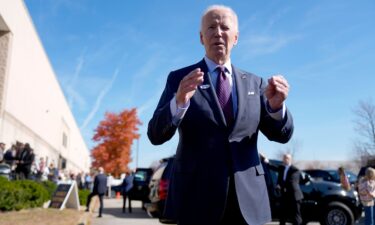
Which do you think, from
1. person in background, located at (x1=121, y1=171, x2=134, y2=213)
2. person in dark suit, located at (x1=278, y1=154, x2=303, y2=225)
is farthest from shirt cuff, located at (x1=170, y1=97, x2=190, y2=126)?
person in background, located at (x1=121, y1=171, x2=134, y2=213)

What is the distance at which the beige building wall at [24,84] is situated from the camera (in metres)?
21.1

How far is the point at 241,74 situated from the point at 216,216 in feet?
2.68

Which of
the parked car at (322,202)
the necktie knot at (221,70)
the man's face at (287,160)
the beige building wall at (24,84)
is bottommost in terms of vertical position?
the parked car at (322,202)

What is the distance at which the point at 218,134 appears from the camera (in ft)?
6.75

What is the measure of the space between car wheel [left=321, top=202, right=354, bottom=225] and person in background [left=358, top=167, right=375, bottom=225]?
170 centimetres

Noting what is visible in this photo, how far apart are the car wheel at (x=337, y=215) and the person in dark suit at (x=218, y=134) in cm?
1009

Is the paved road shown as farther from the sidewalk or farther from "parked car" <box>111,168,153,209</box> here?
"parked car" <box>111,168,153,209</box>

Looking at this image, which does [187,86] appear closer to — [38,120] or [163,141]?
[163,141]

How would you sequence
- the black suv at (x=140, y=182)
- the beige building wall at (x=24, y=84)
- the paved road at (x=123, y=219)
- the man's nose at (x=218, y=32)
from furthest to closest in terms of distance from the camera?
the beige building wall at (x=24, y=84), the black suv at (x=140, y=182), the paved road at (x=123, y=219), the man's nose at (x=218, y=32)

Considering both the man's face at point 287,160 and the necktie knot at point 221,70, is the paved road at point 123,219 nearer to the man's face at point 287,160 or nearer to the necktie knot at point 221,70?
the man's face at point 287,160

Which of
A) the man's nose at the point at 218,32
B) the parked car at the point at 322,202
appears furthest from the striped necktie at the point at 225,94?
the parked car at the point at 322,202

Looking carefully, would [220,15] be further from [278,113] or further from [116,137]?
[116,137]

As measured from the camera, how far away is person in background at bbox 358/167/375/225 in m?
9.64

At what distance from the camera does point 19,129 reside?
970 inches
